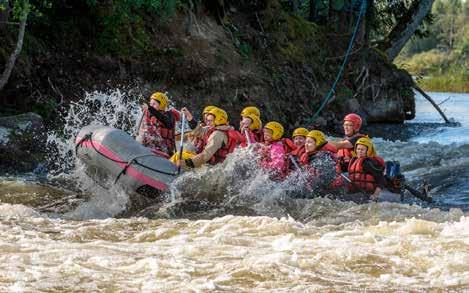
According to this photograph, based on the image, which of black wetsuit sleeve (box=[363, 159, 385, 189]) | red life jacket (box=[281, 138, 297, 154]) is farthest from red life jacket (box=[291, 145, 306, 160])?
black wetsuit sleeve (box=[363, 159, 385, 189])

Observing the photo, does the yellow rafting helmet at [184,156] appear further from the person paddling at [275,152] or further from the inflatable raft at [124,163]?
Answer: the person paddling at [275,152]

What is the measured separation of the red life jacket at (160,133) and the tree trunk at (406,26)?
12.6 meters

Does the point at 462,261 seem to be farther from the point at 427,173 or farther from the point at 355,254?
the point at 427,173

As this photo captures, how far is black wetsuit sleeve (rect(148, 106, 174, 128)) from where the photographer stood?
11766mm

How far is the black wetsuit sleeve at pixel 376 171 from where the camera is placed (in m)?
10.6

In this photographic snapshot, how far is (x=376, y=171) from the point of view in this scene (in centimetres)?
1062

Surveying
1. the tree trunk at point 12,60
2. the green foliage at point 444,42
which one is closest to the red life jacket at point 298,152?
the tree trunk at point 12,60

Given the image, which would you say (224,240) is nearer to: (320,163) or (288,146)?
(320,163)

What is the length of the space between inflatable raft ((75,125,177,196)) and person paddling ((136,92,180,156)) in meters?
1.51

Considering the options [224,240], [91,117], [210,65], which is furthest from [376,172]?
[210,65]

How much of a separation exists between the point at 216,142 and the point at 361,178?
1.94 metres

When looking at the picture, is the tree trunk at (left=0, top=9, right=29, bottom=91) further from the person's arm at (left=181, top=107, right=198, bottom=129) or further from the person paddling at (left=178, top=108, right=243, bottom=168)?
the person paddling at (left=178, top=108, right=243, bottom=168)

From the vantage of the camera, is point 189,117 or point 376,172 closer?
point 376,172

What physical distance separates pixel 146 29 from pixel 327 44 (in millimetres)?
6472
